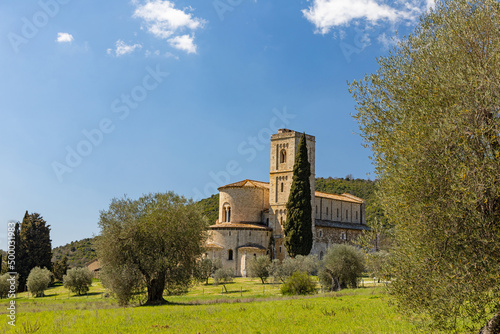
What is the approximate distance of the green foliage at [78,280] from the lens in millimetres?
44525

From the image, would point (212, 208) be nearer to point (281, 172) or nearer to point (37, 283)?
point (281, 172)

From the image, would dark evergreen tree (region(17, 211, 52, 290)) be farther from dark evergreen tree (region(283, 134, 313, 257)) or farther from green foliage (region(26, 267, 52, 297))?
dark evergreen tree (region(283, 134, 313, 257))

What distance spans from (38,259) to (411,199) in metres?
58.2

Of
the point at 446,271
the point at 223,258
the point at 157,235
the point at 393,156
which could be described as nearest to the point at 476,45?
the point at 393,156

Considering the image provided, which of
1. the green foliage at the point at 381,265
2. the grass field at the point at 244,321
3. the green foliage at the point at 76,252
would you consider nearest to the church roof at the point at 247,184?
the grass field at the point at 244,321

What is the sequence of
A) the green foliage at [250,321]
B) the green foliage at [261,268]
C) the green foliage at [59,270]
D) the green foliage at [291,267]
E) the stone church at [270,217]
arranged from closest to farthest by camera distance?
the green foliage at [250,321] < the green foliage at [291,267] < the green foliage at [261,268] < the stone church at [270,217] < the green foliage at [59,270]

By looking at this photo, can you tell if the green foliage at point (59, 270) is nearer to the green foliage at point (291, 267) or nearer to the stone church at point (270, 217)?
the stone church at point (270, 217)

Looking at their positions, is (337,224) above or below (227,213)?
below

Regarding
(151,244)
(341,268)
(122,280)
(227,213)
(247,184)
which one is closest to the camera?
(122,280)

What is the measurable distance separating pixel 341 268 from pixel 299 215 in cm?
1805

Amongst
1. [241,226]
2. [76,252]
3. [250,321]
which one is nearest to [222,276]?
[241,226]

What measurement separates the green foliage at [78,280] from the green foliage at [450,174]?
41.4 metres

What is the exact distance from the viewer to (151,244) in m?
24.7

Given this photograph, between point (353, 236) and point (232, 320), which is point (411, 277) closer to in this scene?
point (232, 320)
